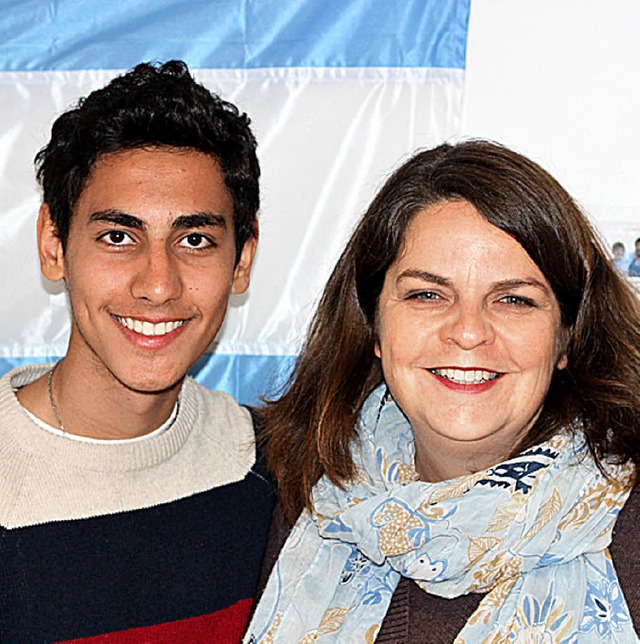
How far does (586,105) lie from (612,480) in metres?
1.00

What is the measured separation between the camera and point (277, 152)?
2.40 metres

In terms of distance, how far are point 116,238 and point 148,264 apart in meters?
0.08

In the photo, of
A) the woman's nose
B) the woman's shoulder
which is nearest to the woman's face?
the woman's nose

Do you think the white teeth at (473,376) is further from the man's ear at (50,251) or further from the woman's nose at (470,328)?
the man's ear at (50,251)

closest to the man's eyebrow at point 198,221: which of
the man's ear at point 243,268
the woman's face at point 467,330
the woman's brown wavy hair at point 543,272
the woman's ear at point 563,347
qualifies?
the man's ear at point 243,268

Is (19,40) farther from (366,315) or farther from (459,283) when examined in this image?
(459,283)

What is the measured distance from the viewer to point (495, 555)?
162cm

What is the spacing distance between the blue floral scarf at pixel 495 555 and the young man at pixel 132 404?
184 mm

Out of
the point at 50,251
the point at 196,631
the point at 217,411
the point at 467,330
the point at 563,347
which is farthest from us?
the point at 217,411

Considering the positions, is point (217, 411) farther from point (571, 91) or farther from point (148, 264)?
point (571, 91)

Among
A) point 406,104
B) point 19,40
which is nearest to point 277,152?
point 406,104

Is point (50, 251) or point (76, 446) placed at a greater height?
point (50, 251)

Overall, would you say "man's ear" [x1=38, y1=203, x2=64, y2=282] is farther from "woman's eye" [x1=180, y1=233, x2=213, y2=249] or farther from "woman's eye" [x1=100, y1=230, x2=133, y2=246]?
"woman's eye" [x1=180, y1=233, x2=213, y2=249]

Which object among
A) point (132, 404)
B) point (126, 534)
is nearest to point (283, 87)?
point (132, 404)
